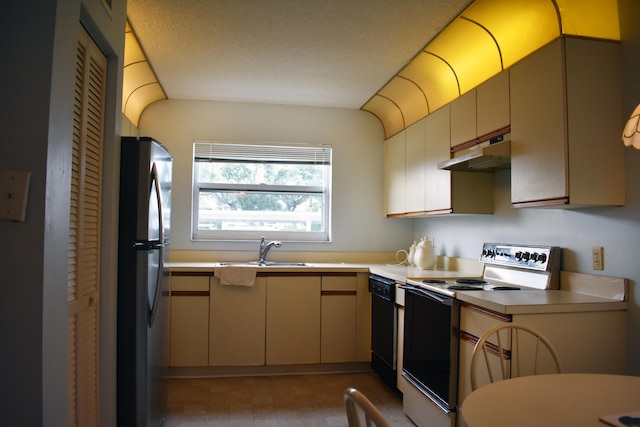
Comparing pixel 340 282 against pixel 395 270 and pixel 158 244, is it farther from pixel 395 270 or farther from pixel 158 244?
pixel 158 244

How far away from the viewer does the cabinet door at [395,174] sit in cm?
386

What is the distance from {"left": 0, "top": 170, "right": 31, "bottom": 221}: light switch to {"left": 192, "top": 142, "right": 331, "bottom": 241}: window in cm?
295

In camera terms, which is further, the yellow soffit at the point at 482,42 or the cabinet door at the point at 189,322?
the cabinet door at the point at 189,322

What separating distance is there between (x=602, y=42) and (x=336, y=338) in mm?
2767

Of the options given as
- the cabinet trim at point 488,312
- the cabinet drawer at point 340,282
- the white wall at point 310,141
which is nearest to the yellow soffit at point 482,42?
the white wall at point 310,141

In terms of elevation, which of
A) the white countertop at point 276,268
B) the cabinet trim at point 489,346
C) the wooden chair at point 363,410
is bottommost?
the cabinet trim at point 489,346

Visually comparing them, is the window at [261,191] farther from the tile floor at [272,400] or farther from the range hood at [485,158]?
the range hood at [485,158]

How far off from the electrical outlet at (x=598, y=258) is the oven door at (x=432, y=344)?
27.3 inches

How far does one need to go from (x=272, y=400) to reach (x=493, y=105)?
246 centimetres

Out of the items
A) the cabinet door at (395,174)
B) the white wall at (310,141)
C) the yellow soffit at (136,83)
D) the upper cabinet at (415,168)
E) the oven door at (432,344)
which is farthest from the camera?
the white wall at (310,141)

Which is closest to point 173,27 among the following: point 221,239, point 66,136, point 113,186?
point 113,186

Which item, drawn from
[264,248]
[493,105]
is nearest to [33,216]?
[493,105]

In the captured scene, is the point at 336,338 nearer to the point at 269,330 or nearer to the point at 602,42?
the point at 269,330

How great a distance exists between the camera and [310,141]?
4.27 metres
